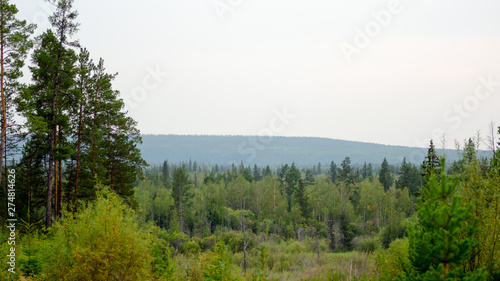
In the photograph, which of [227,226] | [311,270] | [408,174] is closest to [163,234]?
[227,226]

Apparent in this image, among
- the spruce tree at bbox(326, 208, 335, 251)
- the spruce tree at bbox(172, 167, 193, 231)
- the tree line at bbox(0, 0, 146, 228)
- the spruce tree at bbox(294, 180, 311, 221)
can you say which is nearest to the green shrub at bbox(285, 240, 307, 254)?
the spruce tree at bbox(326, 208, 335, 251)

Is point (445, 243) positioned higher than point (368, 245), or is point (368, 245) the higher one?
point (445, 243)

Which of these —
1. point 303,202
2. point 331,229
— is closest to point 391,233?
point 331,229

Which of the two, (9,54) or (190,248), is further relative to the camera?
(190,248)

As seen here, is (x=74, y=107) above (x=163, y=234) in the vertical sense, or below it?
above

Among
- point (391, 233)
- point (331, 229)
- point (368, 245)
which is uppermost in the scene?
point (391, 233)

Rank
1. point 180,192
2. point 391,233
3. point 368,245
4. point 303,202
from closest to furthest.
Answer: point 368,245
point 391,233
point 180,192
point 303,202

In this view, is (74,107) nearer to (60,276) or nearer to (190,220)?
(60,276)

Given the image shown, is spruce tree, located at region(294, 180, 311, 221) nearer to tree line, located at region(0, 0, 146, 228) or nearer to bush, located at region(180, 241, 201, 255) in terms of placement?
bush, located at region(180, 241, 201, 255)

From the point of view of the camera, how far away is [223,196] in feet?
266

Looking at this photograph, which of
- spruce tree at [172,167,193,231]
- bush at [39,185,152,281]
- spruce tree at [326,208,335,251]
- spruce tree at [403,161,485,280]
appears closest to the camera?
spruce tree at [403,161,485,280]

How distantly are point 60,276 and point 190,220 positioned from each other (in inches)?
2367

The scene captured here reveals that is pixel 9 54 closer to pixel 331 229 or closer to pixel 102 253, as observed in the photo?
pixel 102 253

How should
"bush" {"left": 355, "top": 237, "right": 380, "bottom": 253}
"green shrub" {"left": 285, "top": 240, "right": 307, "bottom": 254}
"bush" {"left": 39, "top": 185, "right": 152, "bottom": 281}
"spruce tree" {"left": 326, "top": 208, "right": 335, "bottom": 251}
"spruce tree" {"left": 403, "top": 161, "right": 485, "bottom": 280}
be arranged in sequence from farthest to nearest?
"spruce tree" {"left": 326, "top": 208, "right": 335, "bottom": 251}, "bush" {"left": 355, "top": 237, "right": 380, "bottom": 253}, "green shrub" {"left": 285, "top": 240, "right": 307, "bottom": 254}, "bush" {"left": 39, "top": 185, "right": 152, "bottom": 281}, "spruce tree" {"left": 403, "top": 161, "right": 485, "bottom": 280}
